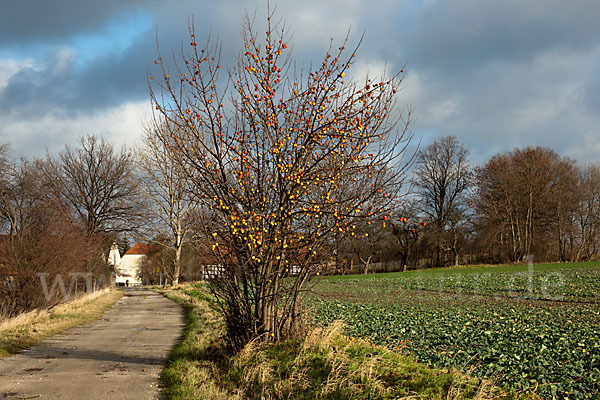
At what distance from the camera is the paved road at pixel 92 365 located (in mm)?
6477

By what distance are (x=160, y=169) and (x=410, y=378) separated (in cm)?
3195

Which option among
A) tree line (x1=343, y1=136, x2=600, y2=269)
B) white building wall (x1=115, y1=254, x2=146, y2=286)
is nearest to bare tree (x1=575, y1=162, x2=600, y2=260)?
tree line (x1=343, y1=136, x2=600, y2=269)

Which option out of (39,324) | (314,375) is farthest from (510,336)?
(39,324)

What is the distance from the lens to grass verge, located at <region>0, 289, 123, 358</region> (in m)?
10.0

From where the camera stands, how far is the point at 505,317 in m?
13.6

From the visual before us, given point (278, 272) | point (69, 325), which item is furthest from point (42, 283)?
point (278, 272)

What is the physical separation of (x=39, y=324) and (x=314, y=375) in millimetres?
9940

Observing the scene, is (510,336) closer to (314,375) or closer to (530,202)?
(314,375)

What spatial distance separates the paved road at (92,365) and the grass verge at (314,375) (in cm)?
56

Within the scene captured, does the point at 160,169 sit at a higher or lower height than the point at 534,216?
higher

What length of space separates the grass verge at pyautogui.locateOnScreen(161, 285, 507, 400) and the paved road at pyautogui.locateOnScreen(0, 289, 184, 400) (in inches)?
22.1

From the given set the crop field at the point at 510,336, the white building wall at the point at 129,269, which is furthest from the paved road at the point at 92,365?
the white building wall at the point at 129,269

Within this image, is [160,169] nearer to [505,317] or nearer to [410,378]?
[505,317]

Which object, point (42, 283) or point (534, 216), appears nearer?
point (42, 283)
